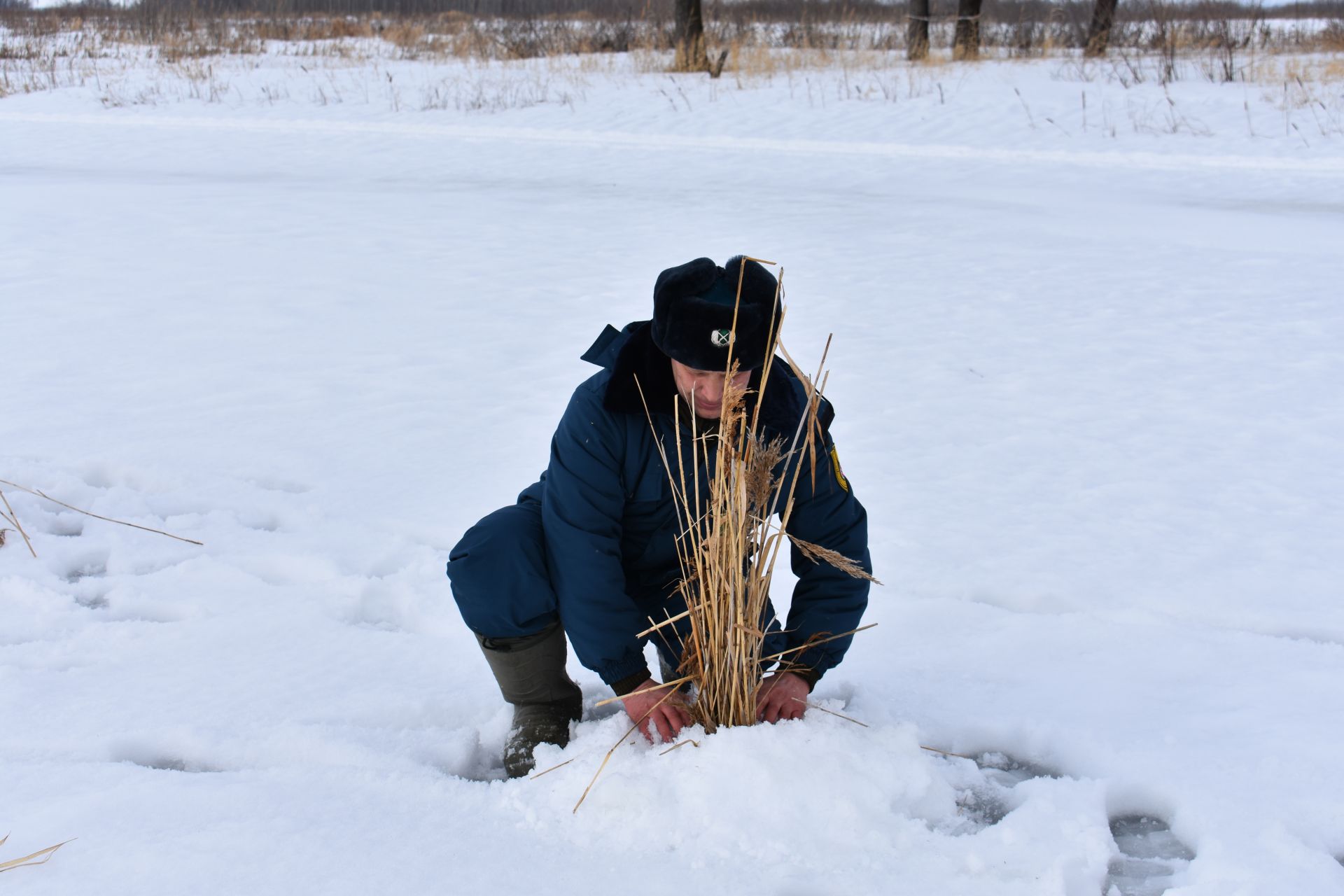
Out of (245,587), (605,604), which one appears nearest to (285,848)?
(605,604)

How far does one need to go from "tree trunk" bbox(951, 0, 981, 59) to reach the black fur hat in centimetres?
1281

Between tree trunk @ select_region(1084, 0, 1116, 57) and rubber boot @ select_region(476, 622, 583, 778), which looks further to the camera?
tree trunk @ select_region(1084, 0, 1116, 57)

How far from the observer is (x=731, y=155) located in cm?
836

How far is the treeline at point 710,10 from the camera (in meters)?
18.1

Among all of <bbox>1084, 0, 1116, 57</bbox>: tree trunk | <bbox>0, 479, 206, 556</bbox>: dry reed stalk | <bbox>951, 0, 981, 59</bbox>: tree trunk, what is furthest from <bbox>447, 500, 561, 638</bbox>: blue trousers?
<bbox>1084, 0, 1116, 57</bbox>: tree trunk

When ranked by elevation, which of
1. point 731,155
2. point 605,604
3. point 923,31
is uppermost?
point 923,31

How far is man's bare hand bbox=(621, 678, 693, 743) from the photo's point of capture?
67.1 inches

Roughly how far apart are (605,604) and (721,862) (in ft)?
1.45

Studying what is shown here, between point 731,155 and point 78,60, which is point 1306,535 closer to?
point 731,155

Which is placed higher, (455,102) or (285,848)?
(455,102)

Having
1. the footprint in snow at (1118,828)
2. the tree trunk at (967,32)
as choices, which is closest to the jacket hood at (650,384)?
the footprint in snow at (1118,828)

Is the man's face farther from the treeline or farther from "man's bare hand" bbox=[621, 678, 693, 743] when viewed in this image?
the treeline

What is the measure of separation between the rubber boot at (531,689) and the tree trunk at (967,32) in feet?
42.3

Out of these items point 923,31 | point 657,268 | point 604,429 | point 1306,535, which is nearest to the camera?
point 604,429
